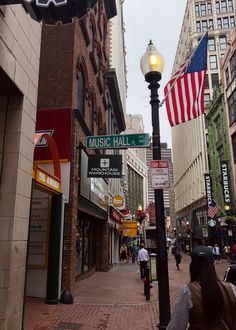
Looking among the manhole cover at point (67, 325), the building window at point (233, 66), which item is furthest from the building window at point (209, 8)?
the manhole cover at point (67, 325)

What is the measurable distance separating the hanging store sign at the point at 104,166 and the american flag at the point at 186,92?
5.21 m

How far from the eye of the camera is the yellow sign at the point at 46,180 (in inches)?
351

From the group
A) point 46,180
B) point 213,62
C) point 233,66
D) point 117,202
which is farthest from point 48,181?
point 213,62

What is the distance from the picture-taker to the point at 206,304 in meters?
2.73

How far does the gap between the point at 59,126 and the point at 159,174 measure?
265 inches

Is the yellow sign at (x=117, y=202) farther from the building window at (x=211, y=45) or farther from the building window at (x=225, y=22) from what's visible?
the building window at (x=225, y=22)

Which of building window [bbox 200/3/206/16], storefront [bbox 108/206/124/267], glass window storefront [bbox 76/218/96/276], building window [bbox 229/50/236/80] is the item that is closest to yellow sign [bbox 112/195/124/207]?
storefront [bbox 108/206/124/267]

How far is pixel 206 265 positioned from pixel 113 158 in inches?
411

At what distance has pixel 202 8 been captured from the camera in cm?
6669

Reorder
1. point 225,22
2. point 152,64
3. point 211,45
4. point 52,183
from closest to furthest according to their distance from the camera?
point 152,64
point 52,183
point 211,45
point 225,22

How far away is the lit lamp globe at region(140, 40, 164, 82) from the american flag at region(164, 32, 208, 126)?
0.49 metres

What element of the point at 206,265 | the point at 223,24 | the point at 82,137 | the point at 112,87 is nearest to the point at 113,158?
the point at 82,137

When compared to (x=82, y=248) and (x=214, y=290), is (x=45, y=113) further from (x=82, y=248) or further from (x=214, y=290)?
(x=214, y=290)

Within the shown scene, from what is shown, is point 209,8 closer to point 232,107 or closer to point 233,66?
point 233,66
